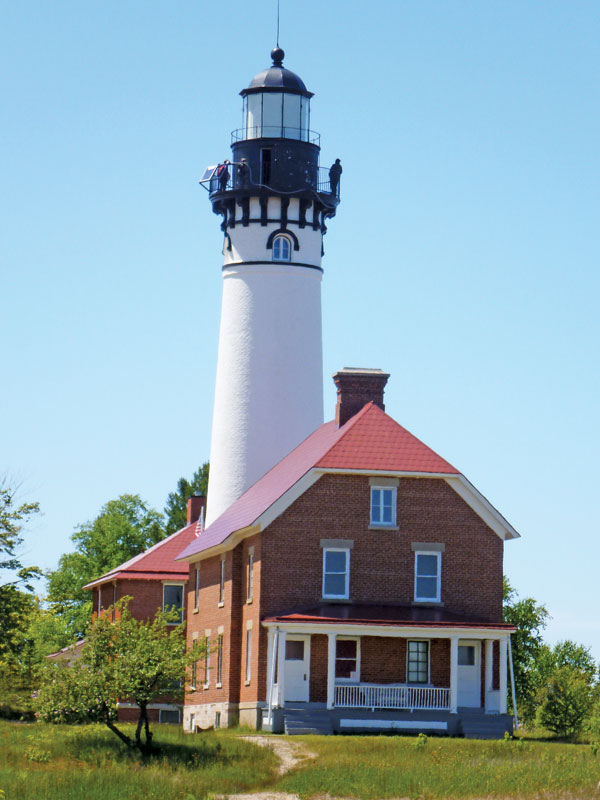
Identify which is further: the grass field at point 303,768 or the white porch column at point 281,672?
the white porch column at point 281,672

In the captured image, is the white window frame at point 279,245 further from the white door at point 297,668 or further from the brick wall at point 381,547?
the white door at point 297,668

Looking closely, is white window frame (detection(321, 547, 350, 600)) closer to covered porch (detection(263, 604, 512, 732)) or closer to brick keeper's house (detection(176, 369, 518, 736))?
brick keeper's house (detection(176, 369, 518, 736))

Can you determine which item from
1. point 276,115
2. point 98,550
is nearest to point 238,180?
point 276,115

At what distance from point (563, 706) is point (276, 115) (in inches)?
1046

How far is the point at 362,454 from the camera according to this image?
167ft

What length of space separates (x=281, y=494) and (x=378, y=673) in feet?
20.2

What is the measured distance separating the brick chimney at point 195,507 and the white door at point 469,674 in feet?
74.1

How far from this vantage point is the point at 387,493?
5116 cm

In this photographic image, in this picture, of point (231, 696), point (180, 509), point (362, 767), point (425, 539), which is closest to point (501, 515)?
point (425, 539)

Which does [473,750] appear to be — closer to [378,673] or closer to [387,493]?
[378,673]

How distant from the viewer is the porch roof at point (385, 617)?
48.2 m

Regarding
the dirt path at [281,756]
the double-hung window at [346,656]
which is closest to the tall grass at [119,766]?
the dirt path at [281,756]

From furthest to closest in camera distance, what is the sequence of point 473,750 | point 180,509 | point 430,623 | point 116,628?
point 180,509, point 430,623, point 116,628, point 473,750

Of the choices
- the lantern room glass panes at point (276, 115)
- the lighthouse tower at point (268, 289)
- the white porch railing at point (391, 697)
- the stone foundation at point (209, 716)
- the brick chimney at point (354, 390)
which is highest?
the lantern room glass panes at point (276, 115)
